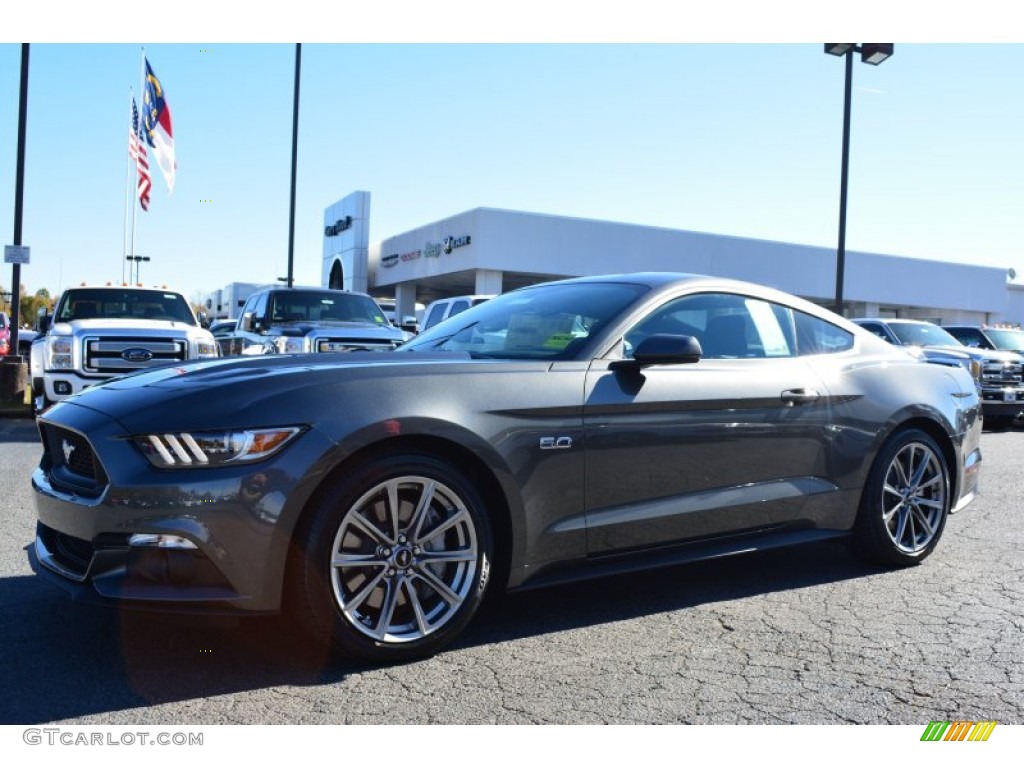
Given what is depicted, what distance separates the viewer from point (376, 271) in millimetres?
50500

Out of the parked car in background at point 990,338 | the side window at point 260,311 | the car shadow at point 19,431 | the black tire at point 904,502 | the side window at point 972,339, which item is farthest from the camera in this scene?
the side window at point 972,339

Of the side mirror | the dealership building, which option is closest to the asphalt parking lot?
the side mirror

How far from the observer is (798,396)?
15.6 feet

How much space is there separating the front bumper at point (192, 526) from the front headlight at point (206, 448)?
1.2 inches

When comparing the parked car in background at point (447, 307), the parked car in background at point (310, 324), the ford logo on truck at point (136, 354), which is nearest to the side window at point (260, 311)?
the parked car in background at point (310, 324)

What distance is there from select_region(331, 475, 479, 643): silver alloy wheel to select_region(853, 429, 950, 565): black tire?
8.18 feet

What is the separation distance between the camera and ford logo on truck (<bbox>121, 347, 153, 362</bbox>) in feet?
35.3

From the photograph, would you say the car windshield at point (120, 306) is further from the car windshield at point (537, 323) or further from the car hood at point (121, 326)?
the car windshield at point (537, 323)

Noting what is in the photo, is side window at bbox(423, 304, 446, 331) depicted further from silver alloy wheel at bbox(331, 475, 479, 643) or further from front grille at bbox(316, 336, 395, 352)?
silver alloy wheel at bbox(331, 475, 479, 643)

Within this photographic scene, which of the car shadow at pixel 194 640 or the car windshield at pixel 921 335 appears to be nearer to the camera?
the car shadow at pixel 194 640

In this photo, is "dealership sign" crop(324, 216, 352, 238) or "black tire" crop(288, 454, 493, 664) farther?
"dealership sign" crop(324, 216, 352, 238)

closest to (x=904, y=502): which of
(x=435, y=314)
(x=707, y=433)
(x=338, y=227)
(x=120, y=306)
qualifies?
(x=707, y=433)

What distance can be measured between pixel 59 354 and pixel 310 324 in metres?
3.03

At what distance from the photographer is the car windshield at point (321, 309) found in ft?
41.9
